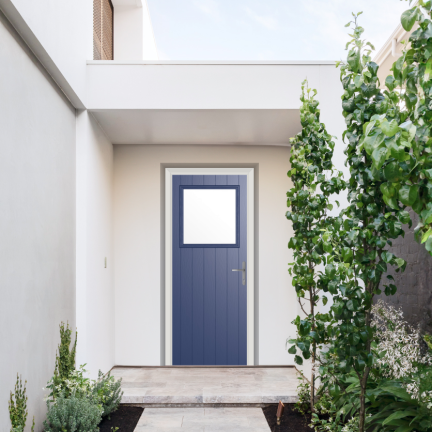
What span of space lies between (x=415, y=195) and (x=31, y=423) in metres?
2.18

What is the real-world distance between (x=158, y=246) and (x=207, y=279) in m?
0.63

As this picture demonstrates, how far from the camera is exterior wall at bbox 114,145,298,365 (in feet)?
13.1

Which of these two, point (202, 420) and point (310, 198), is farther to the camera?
point (202, 420)

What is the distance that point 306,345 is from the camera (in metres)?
2.47

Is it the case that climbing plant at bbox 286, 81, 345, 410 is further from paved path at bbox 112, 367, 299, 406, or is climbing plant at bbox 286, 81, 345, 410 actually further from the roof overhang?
paved path at bbox 112, 367, 299, 406

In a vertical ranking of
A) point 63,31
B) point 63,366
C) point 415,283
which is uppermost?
point 63,31

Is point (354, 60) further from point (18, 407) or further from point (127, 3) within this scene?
point (127, 3)

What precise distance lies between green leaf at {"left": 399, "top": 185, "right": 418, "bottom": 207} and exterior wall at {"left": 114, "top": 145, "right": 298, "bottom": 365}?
2787 millimetres

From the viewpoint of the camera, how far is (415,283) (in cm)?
293

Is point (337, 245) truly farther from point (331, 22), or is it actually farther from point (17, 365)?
point (331, 22)

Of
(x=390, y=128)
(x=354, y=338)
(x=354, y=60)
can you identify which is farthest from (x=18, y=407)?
(x=354, y=60)

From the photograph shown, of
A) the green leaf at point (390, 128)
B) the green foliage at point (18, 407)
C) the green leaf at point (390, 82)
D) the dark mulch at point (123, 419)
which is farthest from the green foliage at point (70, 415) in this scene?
the green leaf at point (390, 82)

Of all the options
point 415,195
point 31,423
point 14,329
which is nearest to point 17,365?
point 14,329

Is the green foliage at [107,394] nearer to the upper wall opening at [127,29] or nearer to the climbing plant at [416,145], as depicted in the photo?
the climbing plant at [416,145]
